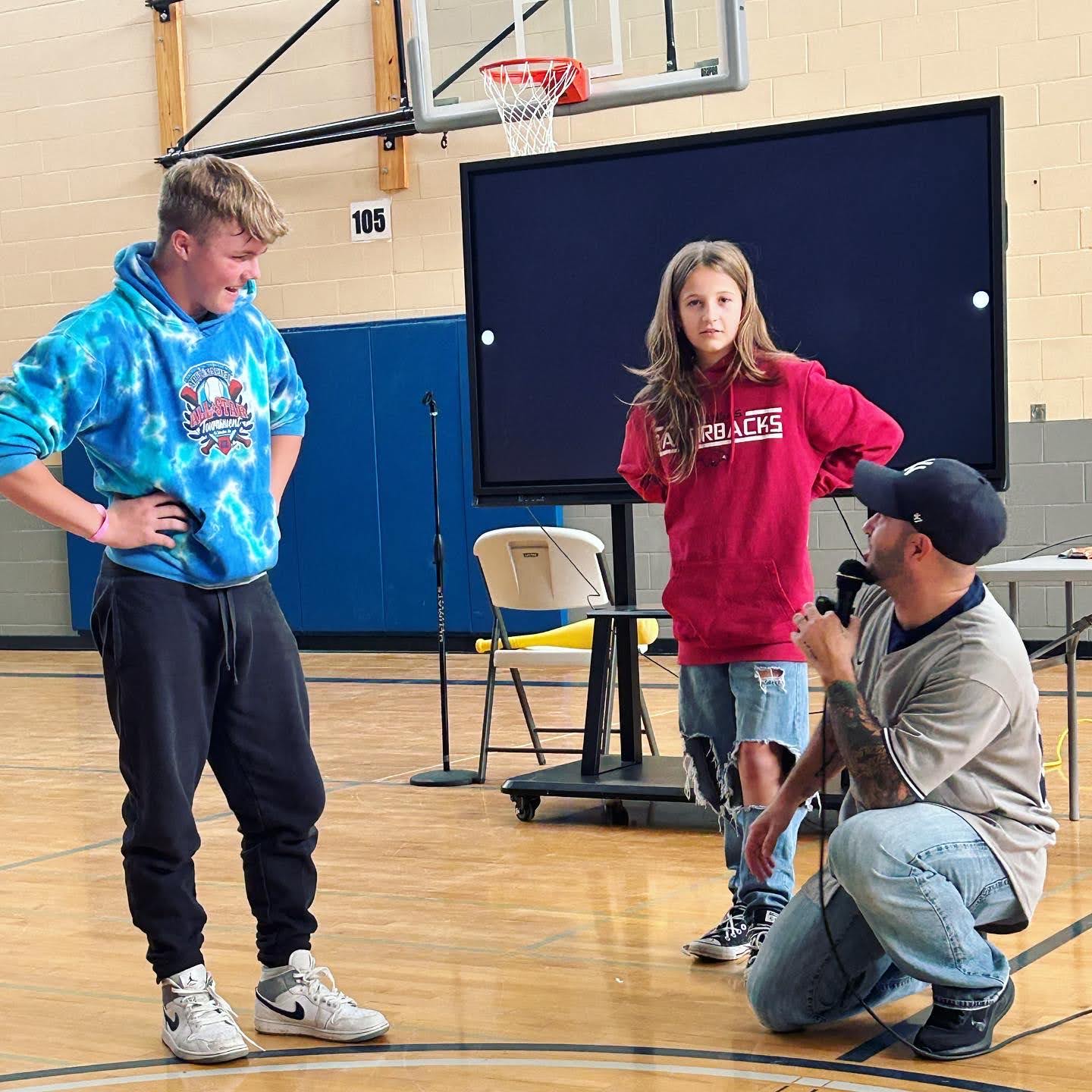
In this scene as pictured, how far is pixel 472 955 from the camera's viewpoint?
3619mm

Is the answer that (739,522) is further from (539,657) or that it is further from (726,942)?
(539,657)

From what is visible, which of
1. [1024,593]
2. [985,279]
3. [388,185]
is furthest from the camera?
[388,185]

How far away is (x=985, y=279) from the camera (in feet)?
14.7

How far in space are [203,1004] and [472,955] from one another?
824 mm

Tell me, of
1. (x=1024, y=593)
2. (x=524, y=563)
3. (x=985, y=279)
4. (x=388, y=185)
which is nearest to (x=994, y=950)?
(x=985, y=279)

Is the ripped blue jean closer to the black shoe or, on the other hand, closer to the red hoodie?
the red hoodie

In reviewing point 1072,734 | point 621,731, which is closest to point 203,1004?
point 621,731

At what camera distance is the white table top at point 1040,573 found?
4.52 meters

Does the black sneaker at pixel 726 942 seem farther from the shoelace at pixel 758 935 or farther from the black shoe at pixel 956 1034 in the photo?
the black shoe at pixel 956 1034

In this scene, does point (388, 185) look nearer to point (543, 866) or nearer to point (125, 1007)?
point (543, 866)

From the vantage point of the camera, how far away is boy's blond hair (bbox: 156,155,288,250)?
9.16 ft

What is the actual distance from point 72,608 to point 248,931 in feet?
24.9

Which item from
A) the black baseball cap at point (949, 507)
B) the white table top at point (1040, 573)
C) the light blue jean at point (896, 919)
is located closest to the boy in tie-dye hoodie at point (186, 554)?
the light blue jean at point (896, 919)

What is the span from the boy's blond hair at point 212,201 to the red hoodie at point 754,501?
43.9 inches
